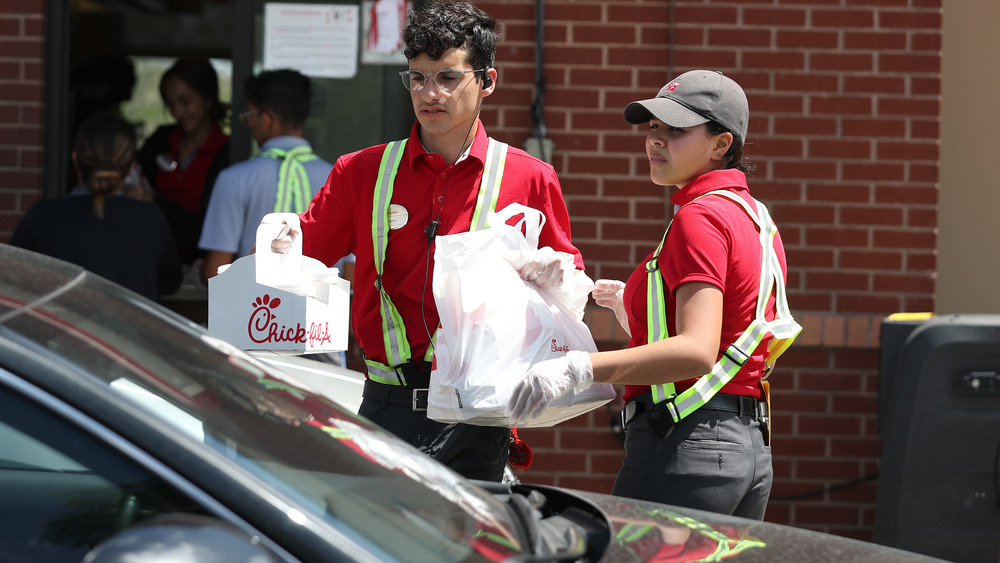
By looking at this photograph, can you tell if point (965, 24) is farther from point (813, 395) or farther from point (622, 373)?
point (622, 373)

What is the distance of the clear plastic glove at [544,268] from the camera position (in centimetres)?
287

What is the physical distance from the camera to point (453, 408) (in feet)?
9.13

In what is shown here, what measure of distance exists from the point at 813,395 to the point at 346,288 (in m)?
2.95

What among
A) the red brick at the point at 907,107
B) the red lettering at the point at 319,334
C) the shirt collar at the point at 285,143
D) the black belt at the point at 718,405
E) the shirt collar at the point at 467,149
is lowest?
the black belt at the point at 718,405

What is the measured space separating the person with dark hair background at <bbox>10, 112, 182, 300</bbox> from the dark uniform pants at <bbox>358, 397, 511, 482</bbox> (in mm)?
2083

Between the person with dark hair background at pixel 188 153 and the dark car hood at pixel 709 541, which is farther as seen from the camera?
the person with dark hair background at pixel 188 153

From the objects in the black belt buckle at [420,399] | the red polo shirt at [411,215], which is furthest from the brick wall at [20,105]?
the black belt buckle at [420,399]

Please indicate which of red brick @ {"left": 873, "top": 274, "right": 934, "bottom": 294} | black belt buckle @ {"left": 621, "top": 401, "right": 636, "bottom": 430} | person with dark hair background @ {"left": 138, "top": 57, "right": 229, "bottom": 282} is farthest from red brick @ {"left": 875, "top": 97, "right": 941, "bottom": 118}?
person with dark hair background @ {"left": 138, "top": 57, "right": 229, "bottom": 282}

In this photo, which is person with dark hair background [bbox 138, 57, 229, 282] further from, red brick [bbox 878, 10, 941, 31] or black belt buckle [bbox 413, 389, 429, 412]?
red brick [bbox 878, 10, 941, 31]

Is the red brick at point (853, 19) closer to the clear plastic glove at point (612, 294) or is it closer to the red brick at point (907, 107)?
the red brick at point (907, 107)

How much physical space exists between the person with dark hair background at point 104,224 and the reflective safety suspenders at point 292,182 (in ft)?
1.79

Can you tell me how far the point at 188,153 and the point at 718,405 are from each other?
15.0ft

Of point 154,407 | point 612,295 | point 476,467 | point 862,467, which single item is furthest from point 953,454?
point 154,407

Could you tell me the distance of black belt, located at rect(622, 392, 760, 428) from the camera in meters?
2.81
